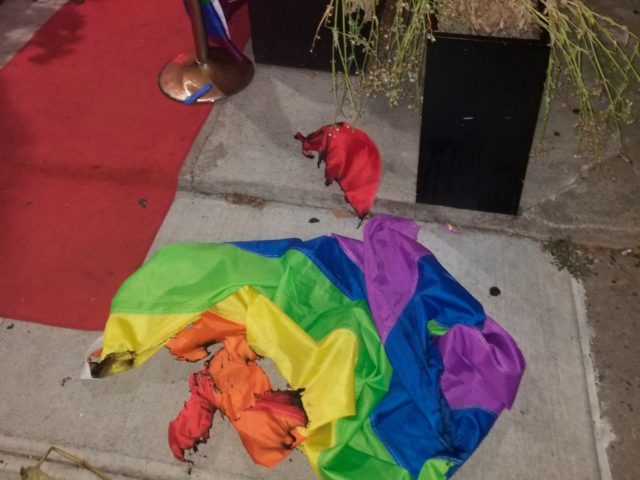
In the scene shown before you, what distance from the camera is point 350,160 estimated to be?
231 cm

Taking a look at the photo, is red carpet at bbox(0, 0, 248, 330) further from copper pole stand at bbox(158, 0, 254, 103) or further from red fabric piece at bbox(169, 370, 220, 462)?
red fabric piece at bbox(169, 370, 220, 462)

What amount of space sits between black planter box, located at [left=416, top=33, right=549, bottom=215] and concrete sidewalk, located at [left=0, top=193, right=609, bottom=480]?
0.19 metres

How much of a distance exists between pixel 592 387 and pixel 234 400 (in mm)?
1006

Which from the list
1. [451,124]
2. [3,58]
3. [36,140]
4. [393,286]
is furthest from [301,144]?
[3,58]

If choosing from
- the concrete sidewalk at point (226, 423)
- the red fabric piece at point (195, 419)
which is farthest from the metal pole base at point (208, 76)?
the red fabric piece at point (195, 419)

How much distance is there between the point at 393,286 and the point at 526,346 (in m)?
0.45

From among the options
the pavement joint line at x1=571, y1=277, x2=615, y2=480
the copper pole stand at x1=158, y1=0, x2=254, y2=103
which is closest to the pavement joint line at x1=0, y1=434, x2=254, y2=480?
the pavement joint line at x1=571, y1=277, x2=615, y2=480

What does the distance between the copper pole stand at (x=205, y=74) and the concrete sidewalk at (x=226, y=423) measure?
1146 millimetres

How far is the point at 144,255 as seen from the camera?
218 cm

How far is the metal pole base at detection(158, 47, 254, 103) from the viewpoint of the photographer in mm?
2688

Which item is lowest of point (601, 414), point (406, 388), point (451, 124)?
point (601, 414)

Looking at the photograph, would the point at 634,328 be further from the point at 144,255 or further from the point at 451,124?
the point at 144,255

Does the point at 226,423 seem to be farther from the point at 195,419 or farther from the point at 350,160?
the point at 350,160

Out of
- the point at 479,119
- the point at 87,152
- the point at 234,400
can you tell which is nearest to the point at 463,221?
the point at 479,119
